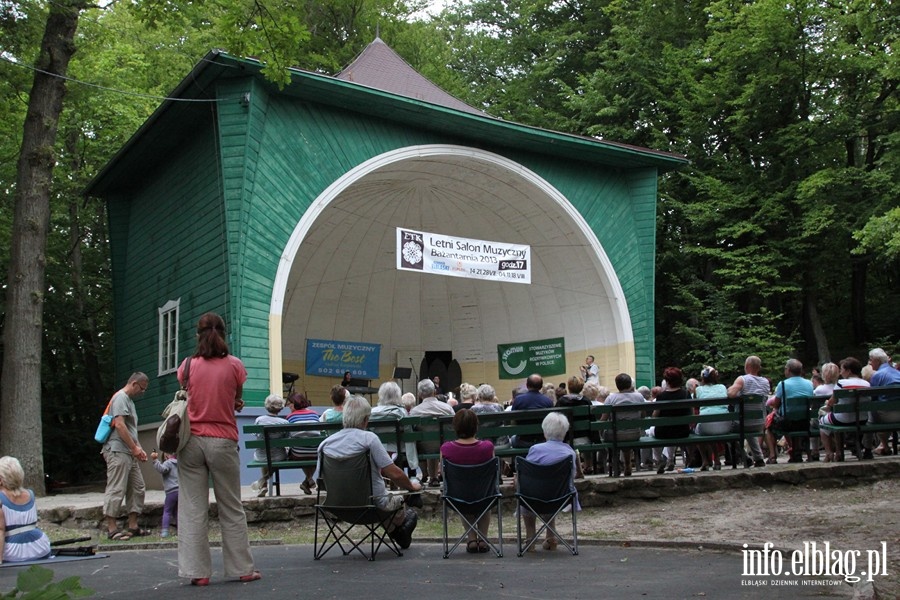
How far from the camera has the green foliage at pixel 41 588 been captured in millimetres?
2389

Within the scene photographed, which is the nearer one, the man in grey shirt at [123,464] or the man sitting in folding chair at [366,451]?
the man sitting in folding chair at [366,451]

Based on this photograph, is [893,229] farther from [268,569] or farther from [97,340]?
[97,340]

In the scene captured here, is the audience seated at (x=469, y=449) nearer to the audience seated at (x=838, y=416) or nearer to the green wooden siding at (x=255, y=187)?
the audience seated at (x=838, y=416)

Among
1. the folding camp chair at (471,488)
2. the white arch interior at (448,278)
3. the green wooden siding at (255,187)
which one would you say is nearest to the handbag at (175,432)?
the folding camp chair at (471,488)

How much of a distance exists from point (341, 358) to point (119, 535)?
1320 cm

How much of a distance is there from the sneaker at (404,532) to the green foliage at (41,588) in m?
4.77

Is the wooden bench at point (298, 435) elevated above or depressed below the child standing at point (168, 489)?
above

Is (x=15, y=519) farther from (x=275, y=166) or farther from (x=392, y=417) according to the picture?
(x=275, y=166)

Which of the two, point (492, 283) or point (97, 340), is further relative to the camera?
point (97, 340)

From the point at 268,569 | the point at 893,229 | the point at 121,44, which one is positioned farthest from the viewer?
the point at 121,44

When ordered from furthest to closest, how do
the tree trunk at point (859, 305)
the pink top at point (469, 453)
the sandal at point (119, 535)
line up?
the tree trunk at point (859, 305)
the sandal at point (119, 535)
the pink top at point (469, 453)

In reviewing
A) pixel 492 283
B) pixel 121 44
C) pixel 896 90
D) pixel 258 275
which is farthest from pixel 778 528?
pixel 121 44

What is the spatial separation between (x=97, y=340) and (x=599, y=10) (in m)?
17.4

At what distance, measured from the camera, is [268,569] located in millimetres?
6523
